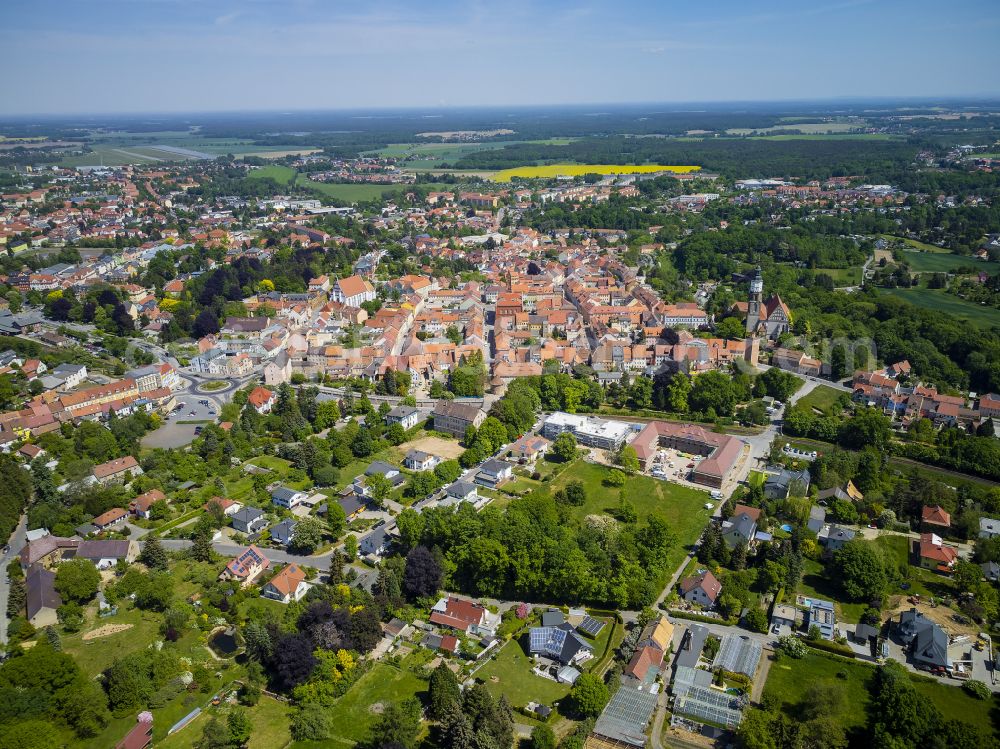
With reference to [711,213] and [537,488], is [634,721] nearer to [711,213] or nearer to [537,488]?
[537,488]

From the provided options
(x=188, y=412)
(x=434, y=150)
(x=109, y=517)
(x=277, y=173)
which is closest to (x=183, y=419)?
(x=188, y=412)

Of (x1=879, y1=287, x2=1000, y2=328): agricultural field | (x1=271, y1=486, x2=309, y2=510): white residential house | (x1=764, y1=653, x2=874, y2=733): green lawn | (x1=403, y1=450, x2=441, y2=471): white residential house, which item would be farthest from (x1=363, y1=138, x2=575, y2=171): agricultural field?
(x1=764, y1=653, x2=874, y2=733): green lawn

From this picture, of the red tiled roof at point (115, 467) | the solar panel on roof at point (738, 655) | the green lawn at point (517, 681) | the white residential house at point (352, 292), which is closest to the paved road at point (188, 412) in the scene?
the red tiled roof at point (115, 467)

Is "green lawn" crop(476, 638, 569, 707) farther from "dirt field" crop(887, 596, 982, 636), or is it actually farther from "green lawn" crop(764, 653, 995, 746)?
"dirt field" crop(887, 596, 982, 636)

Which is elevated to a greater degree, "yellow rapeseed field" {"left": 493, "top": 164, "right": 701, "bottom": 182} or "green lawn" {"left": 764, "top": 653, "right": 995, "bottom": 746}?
"yellow rapeseed field" {"left": 493, "top": 164, "right": 701, "bottom": 182}

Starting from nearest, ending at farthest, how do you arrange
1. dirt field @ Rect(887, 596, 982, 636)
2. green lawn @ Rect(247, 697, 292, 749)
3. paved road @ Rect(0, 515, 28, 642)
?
green lawn @ Rect(247, 697, 292, 749)
dirt field @ Rect(887, 596, 982, 636)
paved road @ Rect(0, 515, 28, 642)

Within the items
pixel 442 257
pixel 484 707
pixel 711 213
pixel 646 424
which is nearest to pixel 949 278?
pixel 711 213

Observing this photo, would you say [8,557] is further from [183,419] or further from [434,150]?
[434,150]
